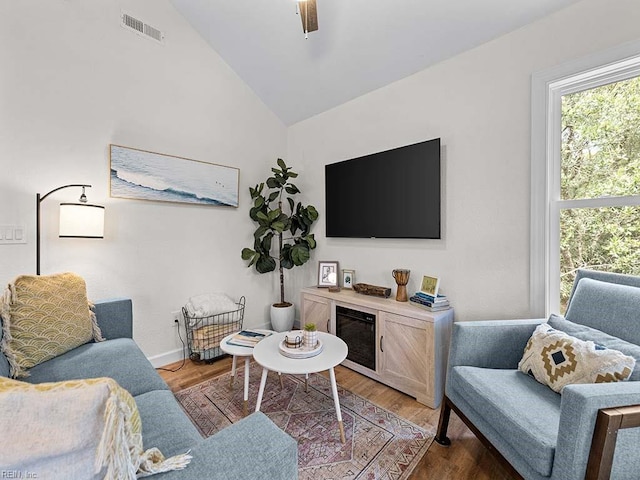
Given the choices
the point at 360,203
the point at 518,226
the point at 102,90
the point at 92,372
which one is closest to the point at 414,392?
the point at 518,226

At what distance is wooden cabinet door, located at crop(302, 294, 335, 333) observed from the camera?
2658mm

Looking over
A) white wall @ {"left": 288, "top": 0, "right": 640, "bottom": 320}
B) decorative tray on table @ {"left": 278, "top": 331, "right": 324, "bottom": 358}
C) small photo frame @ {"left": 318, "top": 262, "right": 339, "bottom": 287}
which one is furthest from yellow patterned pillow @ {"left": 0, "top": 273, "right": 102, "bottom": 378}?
white wall @ {"left": 288, "top": 0, "right": 640, "bottom": 320}

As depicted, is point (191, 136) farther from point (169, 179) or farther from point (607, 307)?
point (607, 307)

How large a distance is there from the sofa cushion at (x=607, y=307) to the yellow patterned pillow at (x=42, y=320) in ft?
9.13

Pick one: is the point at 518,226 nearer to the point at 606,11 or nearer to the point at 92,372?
the point at 606,11

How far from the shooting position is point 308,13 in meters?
1.51

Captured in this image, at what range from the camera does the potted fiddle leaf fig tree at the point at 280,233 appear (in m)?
3.04

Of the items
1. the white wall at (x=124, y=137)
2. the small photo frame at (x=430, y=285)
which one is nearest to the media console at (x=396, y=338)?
the small photo frame at (x=430, y=285)

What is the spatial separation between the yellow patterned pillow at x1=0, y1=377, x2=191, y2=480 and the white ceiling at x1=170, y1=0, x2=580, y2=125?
8.55 feet

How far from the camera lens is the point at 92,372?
1.47 meters

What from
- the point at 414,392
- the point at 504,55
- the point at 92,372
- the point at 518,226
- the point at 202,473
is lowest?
the point at 414,392

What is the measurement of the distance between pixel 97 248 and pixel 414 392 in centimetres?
262

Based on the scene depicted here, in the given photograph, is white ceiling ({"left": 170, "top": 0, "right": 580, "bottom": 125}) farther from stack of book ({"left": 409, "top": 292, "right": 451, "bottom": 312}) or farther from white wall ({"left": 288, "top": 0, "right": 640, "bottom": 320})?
stack of book ({"left": 409, "top": 292, "right": 451, "bottom": 312})

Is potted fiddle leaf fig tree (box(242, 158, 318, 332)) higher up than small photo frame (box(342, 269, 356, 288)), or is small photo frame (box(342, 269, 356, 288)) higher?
potted fiddle leaf fig tree (box(242, 158, 318, 332))
